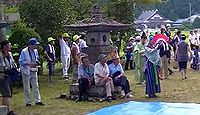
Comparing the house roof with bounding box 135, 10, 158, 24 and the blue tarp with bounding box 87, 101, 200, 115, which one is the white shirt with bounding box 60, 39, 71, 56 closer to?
the blue tarp with bounding box 87, 101, 200, 115

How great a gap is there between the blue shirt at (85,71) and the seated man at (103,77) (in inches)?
7.6

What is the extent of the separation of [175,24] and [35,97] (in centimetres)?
6759

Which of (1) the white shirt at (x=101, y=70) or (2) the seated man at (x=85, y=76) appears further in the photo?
(2) the seated man at (x=85, y=76)

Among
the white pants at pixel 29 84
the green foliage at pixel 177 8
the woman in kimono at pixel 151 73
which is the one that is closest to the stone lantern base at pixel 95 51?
the woman in kimono at pixel 151 73

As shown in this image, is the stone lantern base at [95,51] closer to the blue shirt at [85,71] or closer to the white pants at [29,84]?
the blue shirt at [85,71]

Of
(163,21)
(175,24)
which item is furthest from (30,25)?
(175,24)

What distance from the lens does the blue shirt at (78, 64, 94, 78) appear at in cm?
1161

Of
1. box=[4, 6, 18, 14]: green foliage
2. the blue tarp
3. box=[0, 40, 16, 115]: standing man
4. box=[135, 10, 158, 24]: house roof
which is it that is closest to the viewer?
the blue tarp

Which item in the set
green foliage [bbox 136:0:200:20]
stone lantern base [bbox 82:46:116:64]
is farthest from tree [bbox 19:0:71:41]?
green foliage [bbox 136:0:200:20]

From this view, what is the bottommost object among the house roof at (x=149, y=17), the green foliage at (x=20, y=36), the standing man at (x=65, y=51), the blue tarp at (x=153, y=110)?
the blue tarp at (x=153, y=110)

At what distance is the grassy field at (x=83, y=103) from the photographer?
10.4 metres

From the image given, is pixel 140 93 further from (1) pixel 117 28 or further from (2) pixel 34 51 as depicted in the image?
(2) pixel 34 51

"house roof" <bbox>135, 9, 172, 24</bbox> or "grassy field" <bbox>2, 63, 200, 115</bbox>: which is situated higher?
"house roof" <bbox>135, 9, 172, 24</bbox>

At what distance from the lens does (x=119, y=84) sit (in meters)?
11.8
